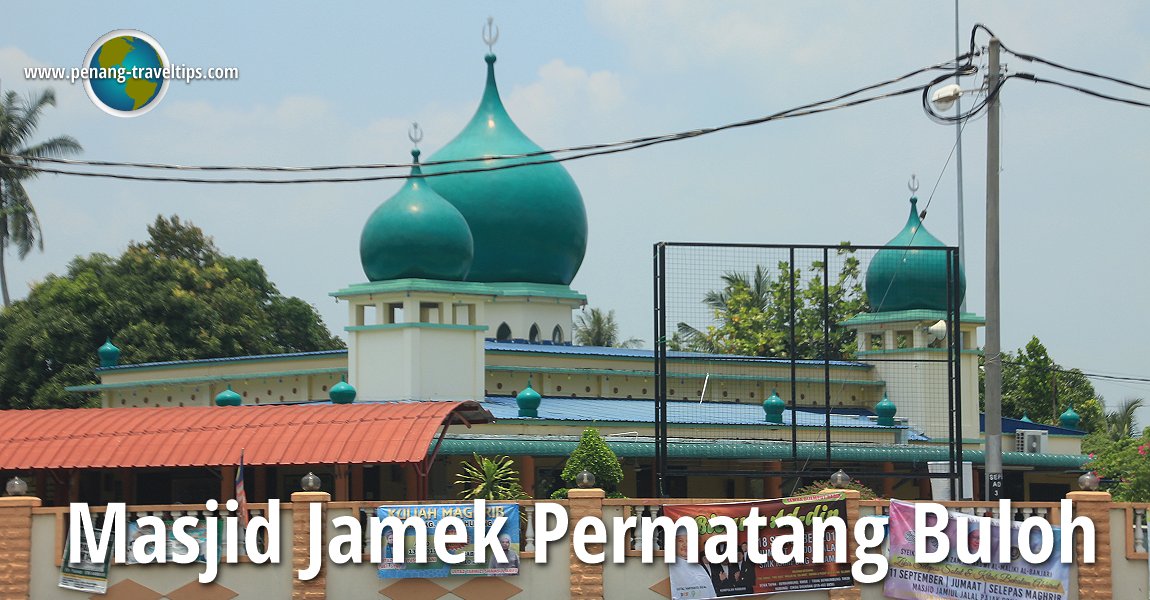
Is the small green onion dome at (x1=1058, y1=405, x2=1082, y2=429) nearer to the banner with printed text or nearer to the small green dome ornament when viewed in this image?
the small green dome ornament

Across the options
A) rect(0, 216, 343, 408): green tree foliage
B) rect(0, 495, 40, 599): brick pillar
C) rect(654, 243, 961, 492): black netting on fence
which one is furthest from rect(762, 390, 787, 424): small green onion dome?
rect(0, 216, 343, 408): green tree foliage

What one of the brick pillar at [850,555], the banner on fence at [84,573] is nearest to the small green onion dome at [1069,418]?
the brick pillar at [850,555]

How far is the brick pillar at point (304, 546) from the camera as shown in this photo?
2197 cm

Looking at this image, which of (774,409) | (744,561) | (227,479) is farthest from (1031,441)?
(744,561)

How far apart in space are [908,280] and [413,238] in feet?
41.0

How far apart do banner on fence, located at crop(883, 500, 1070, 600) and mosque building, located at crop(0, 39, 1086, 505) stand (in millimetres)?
3411

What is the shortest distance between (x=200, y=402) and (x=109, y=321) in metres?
13.6

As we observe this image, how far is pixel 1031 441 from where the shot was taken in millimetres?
40281

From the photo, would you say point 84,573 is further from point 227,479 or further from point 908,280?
point 908,280

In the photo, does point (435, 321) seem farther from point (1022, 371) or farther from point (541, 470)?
point (1022, 371)

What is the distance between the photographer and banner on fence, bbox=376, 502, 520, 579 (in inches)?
859

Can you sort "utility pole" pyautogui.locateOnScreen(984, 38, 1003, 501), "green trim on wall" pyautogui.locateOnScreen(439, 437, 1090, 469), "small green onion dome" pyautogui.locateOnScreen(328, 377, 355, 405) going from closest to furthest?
"utility pole" pyautogui.locateOnScreen(984, 38, 1003, 501) < "green trim on wall" pyautogui.locateOnScreen(439, 437, 1090, 469) < "small green onion dome" pyautogui.locateOnScreen(328, 377, 355, 405)

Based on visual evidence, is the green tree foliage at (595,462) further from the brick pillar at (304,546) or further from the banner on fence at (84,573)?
the banner on fence at (84,573)

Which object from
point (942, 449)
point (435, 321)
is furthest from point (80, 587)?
point (942, 449)
